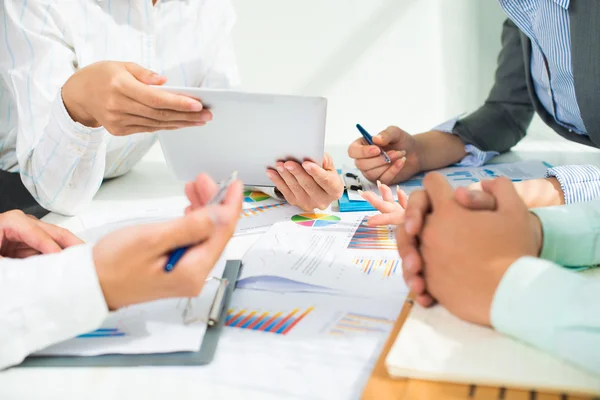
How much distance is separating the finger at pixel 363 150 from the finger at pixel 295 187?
190mm

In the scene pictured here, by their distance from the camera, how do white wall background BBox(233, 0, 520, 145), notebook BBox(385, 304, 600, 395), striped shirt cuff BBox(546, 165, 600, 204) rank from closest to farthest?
1. notebook BBox(385, 304, 600, 395)
2. striped shirt cuff BBox(546, 165, 600, 204)
3. white wall background BBox(233, 0, 520, 145)

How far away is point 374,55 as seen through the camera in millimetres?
1674

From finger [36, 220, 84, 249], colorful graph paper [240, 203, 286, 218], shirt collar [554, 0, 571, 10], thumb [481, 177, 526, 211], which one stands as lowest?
colorful graph paper [240, 203, 286, 218]

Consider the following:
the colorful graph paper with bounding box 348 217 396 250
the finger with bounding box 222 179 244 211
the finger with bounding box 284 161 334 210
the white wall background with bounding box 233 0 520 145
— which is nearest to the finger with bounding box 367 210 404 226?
the colorful graph paper with bounding box 348 217 396 250

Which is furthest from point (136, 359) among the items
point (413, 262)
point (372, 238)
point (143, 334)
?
point (372, 238)

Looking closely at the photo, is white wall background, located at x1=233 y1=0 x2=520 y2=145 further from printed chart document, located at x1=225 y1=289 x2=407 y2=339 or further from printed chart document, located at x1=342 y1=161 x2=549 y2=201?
printed chart document, located at x1=225 y1=289 x2=407 y2=339

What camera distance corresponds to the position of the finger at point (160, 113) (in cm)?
70

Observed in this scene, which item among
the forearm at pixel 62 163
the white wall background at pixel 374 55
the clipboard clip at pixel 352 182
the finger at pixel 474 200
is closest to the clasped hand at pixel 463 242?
the finger at pixel 474 200

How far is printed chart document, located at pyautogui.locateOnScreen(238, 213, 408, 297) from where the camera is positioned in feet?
1.91

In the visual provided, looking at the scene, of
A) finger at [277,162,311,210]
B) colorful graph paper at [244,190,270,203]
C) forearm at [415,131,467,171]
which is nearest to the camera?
finger at [277,162,311,210]

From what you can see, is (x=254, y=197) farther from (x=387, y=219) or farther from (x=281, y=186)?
(x=387, y=219)

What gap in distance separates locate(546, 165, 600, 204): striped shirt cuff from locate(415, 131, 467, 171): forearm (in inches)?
13.6

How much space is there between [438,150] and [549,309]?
704mm

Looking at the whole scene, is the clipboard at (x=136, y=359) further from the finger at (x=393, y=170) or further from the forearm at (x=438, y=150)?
the forearm at (x=438, y=150)
